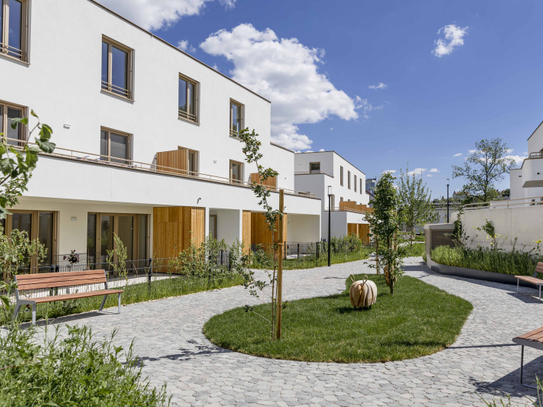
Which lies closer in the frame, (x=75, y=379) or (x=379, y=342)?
(x=75, y=379)

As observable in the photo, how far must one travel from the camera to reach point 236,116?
→ 23109 millimetres

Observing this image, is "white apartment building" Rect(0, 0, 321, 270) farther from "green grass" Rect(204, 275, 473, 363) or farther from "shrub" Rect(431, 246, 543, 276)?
"shrub" Rect(431, 246, 543, 276)

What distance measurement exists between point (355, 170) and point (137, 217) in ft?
116

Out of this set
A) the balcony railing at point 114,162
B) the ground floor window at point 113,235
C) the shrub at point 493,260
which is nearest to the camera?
the balcony railing at point 114,162

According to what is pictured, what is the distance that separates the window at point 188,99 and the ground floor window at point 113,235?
5.61 m

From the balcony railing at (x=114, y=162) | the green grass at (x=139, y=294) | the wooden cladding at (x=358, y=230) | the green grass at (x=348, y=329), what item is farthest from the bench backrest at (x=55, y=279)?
the wooden cladding at (x=358, y=230)

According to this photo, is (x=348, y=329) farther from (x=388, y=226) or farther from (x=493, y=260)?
(x=493, y=260)

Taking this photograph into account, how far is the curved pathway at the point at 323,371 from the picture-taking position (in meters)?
4.45

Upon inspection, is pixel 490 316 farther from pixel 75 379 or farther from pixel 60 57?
pixel 60 57

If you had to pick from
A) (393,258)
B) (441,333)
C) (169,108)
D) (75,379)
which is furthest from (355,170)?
(75,379)

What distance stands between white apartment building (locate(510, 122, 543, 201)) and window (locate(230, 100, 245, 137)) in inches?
596

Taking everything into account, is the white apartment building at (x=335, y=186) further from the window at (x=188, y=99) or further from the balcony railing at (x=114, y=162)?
the balcony railing at (x=114, y=162)

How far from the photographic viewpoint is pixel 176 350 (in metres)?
6.17

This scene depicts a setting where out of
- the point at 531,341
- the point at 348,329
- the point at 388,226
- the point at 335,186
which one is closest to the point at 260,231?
the point at 388,226
